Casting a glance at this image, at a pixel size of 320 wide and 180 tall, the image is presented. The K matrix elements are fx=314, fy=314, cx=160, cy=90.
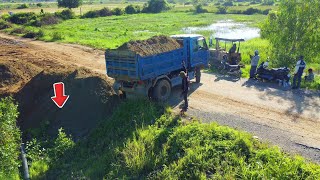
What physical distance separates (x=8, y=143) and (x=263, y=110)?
974 centimetres

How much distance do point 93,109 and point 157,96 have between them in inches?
112

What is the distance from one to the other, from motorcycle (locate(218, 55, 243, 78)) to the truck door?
235 cm

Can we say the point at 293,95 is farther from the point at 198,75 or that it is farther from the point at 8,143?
the point at 8,143

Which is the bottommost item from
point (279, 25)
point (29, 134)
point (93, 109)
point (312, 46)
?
point (29, 134)

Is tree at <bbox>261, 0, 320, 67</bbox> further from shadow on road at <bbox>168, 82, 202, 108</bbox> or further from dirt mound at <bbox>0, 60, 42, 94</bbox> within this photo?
dirt mound at <bbox>0, 60, 42, 94</bbox>

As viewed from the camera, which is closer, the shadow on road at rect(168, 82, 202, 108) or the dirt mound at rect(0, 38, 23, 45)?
the shadow on road at rect(168, 82, 202, 108)

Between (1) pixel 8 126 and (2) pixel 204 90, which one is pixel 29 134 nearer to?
(1) pixel 8 126

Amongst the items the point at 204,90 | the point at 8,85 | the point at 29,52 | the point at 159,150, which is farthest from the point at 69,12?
the point at 159,150

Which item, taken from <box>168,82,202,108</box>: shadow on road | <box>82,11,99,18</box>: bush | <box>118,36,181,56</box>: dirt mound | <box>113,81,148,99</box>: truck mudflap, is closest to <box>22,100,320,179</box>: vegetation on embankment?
<box>113,81,148,99</box>: truck mudflap

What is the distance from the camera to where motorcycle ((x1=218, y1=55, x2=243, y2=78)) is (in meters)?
18.3

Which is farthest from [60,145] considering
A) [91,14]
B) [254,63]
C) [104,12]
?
[104,12]

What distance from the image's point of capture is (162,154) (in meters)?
9.89

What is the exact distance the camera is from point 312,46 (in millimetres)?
18312

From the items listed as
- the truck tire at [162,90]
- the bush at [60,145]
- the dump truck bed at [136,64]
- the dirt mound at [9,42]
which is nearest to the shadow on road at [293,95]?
the truck tire at [162,90]
